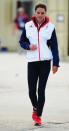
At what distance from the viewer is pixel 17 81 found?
1184 centimetres

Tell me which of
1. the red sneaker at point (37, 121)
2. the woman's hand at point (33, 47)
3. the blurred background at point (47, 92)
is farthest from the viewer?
the blurred background at point (47, 92)

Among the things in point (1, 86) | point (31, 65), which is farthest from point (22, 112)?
point (1, 86)

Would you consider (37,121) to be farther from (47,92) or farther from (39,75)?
(47,92)

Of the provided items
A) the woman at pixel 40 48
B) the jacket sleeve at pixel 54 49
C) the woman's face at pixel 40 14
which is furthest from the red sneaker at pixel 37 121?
the woman's face at pixel 40 14

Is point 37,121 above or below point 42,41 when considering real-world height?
below

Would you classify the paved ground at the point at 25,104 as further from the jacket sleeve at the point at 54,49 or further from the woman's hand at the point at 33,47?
the woman's hand at the point at 33,47

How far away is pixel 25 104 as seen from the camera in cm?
880

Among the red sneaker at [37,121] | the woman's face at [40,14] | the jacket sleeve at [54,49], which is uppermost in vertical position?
the woman's face at [40,14]

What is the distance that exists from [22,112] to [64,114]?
2.06ft

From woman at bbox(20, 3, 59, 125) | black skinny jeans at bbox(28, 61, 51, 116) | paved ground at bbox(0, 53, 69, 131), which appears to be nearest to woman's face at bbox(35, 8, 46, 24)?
woman at bbox(20, 3, 59, 125)

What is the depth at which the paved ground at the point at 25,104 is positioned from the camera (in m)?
7.10

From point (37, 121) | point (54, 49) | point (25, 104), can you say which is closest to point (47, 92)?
point (25, 104)

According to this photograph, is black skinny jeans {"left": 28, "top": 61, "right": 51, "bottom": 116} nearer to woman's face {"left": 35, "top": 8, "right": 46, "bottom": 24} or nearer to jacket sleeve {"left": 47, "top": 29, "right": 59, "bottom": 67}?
jacket sleeve {"left": 47, "top": 29, "right": 59, "bottom": 67}

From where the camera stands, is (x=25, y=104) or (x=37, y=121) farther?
(x=25, y=104)
